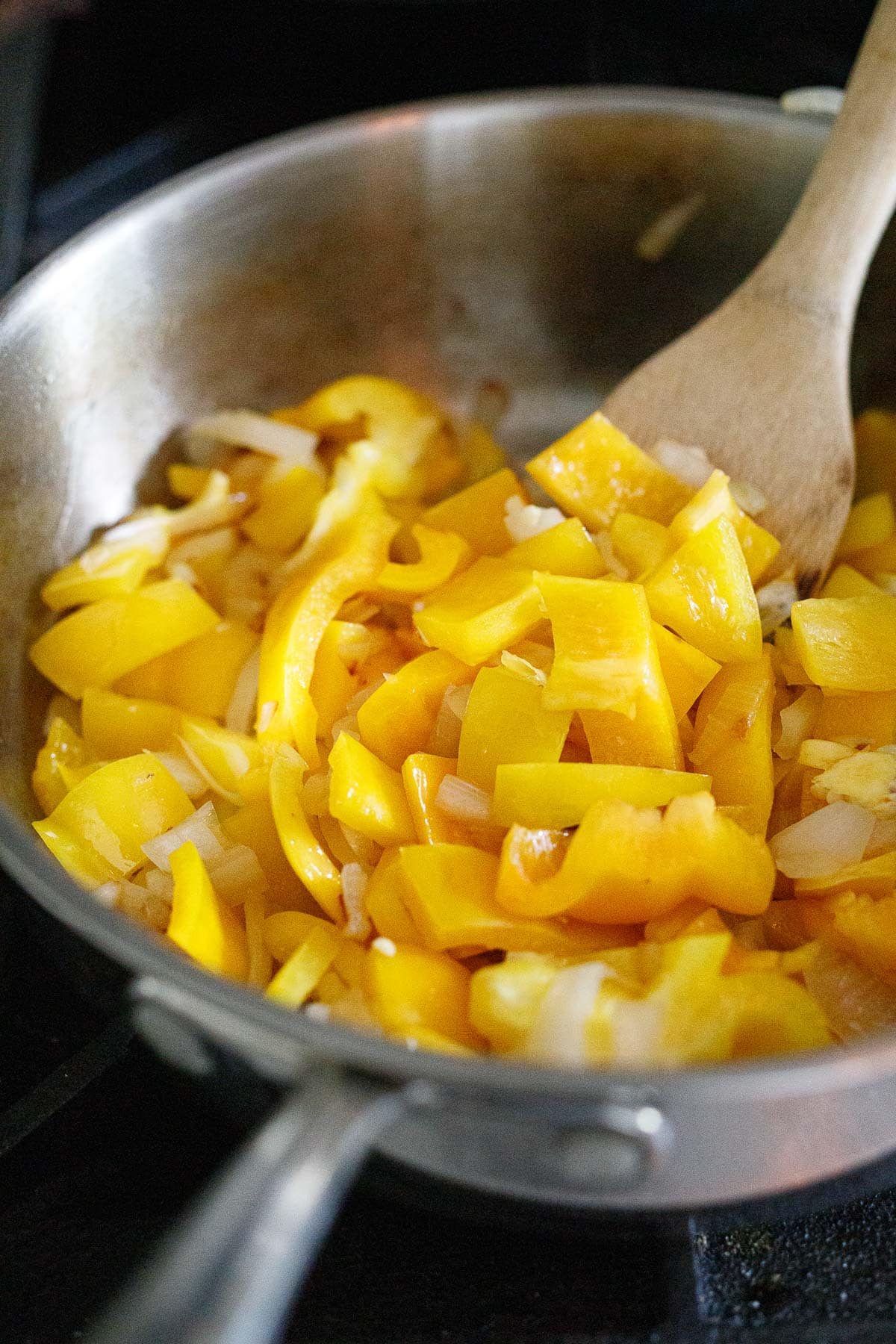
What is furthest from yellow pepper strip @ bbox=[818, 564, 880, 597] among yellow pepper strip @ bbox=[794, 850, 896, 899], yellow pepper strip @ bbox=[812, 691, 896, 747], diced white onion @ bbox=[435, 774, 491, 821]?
diced white onion @ bbox=[435, 774, 491, 821]

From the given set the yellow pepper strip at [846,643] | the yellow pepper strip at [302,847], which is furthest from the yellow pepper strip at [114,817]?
the yellow pepper strip at [846,643]

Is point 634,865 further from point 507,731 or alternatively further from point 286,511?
point 286,511

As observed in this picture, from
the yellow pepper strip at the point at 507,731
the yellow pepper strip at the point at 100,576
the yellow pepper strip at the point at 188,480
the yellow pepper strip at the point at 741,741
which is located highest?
the yellow pepper strip at the point at 100,576

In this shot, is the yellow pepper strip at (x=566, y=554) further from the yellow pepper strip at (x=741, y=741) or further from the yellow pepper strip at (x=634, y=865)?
the yellow pepper strip at (x=634, y=865)

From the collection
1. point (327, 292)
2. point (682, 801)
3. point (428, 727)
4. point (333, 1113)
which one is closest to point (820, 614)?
point (682, 801)

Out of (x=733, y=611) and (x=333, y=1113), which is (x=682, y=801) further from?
(x=333, y=1113)
